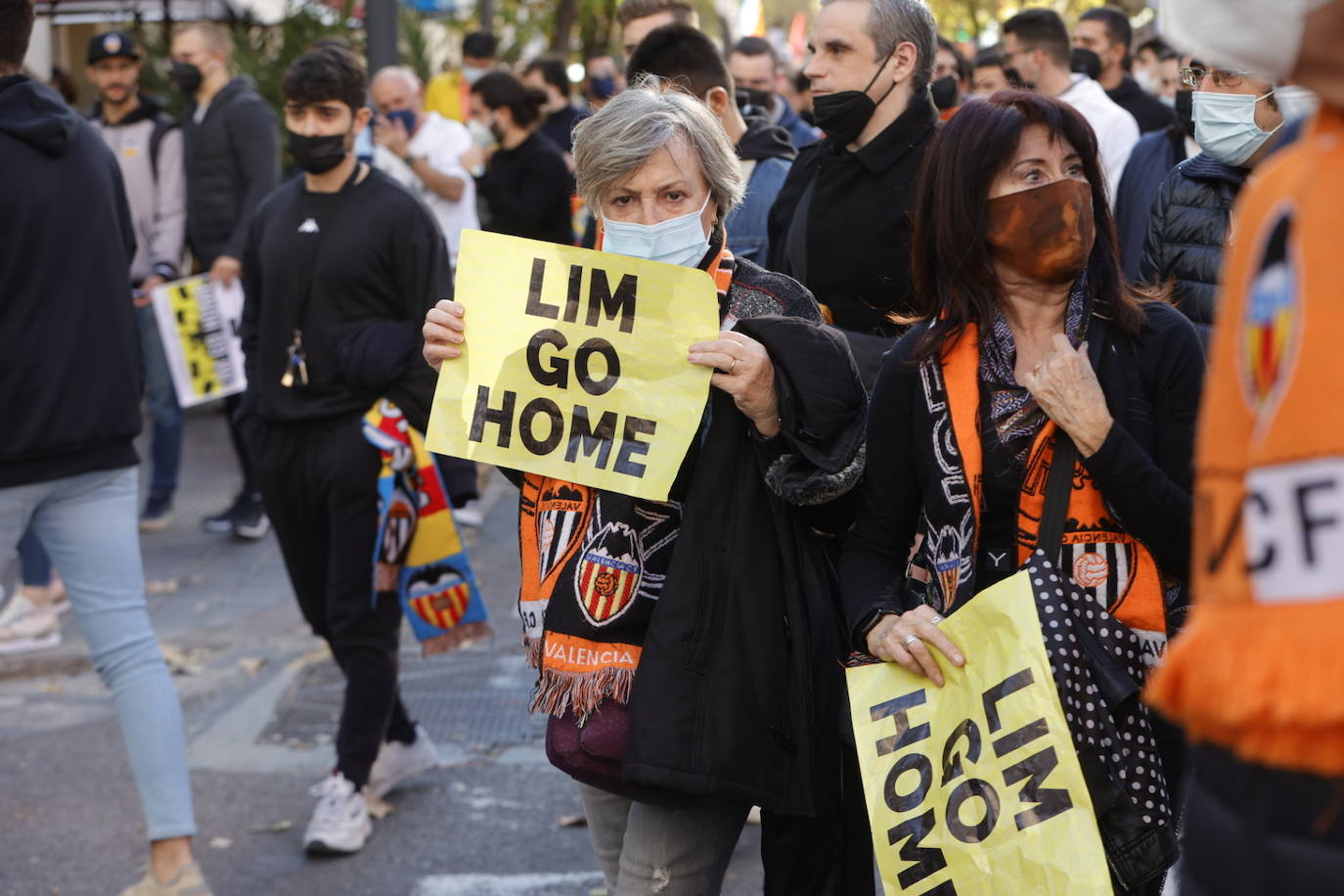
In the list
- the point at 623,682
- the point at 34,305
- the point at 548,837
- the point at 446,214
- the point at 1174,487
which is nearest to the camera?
the point at 1174,487

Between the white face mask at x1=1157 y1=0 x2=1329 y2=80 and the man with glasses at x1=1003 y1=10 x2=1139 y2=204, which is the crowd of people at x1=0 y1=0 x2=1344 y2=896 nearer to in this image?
the white face mask at x1=1157 y1=0 x2=1329 y2=80

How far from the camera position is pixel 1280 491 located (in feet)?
5.14

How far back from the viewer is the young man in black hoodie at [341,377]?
16.1ft

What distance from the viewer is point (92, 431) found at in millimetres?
4180

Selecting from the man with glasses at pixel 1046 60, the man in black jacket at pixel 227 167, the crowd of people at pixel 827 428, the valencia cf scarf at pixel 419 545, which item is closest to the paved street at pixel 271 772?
the crowd of people at pixel 827 428

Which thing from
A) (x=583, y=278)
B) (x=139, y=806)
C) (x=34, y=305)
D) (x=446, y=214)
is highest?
(x=583, y=278)

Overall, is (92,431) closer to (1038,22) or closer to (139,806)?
(139,806)

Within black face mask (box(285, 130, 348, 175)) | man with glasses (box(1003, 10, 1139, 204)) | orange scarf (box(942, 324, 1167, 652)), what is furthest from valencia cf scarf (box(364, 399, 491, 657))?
man with glasses (box(1003, 10, 1139, 204))

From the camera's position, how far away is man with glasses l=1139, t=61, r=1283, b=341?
4.00 m

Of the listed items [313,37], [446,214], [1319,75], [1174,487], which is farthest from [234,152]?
[1319,75]

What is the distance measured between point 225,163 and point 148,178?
1.43 ft

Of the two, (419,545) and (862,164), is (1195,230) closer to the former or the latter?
(862,164)

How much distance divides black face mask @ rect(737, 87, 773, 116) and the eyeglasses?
6.78 ft

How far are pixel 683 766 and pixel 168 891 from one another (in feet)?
6.69
